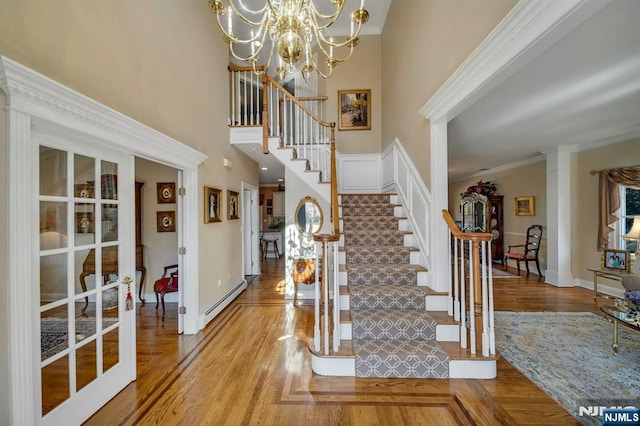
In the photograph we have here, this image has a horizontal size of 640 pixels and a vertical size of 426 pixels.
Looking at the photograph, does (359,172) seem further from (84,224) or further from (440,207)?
(84,224)

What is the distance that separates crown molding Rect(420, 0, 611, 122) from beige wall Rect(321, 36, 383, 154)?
3330 mm

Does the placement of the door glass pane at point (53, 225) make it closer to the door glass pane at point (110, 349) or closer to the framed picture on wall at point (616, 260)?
the door glass pane at point (110, 349)

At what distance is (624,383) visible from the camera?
218 cm

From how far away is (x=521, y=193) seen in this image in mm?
6453

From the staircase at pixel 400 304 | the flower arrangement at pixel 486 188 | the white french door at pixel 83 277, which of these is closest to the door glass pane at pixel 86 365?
the white french door at pixel 83 277

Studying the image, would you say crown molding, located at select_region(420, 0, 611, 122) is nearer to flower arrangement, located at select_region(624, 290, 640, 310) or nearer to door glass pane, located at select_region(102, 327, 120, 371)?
flower arrangement, located at select_region(624, 290, 640, 310)

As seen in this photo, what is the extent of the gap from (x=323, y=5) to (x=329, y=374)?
590 cm

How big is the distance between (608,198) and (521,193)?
1.99 meters

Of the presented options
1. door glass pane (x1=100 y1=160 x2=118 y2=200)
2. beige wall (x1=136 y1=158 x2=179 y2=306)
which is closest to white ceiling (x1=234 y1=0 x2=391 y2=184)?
beige wall (x1=136 y1=158 x2=179 y2=306)

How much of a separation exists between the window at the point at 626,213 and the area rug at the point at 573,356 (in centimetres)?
192

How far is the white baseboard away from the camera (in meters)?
3.36

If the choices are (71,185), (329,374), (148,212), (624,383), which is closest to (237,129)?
(148,212)

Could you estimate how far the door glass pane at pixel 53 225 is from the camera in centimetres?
157

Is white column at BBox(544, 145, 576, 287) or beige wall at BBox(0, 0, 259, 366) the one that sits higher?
beige wall at BBox(0, 0, 259, 366)
